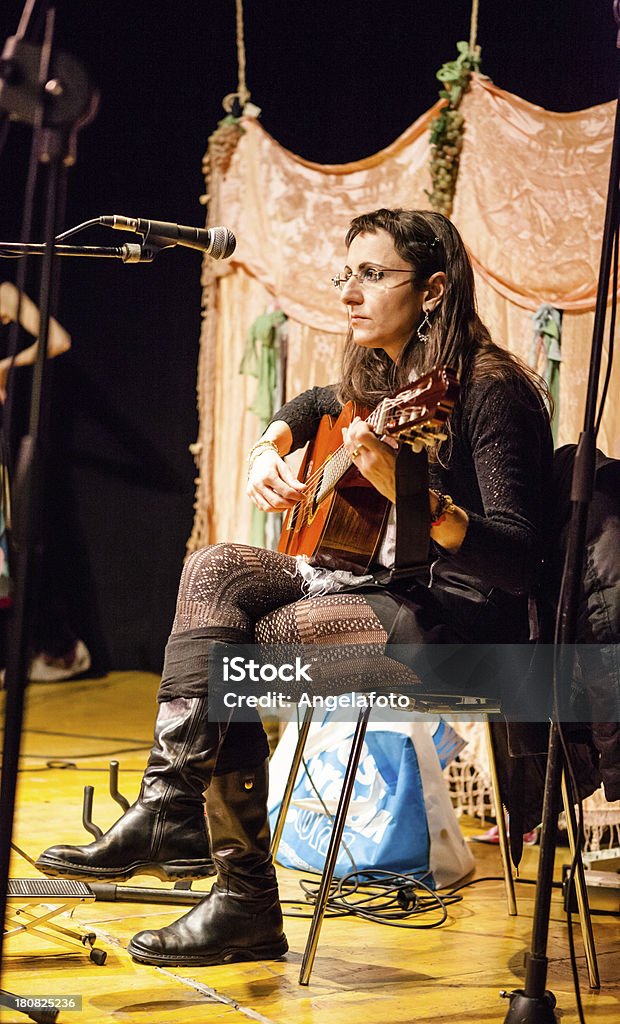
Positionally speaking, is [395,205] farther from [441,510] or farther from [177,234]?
[441,510]

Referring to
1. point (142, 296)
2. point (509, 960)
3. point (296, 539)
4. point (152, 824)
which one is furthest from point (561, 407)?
point (142, 296)

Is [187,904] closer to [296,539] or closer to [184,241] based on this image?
[296,539]

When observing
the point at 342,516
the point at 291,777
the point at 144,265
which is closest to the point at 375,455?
the point at 342,516

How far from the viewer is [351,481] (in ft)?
5.70

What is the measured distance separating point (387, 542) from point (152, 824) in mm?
573

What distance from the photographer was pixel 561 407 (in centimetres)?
287

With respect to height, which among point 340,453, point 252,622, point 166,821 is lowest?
point 166,821

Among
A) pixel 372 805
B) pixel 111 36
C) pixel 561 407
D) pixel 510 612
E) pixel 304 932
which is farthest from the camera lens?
pixel 111 36

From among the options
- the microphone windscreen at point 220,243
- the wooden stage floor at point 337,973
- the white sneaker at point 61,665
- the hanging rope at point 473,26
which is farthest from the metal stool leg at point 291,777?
the white sneaker at point 61,665

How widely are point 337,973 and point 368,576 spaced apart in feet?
2.05

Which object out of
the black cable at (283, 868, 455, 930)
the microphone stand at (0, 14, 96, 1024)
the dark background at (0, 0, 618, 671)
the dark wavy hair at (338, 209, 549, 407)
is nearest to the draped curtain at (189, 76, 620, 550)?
the dark background at (0, 0, 618, 671)

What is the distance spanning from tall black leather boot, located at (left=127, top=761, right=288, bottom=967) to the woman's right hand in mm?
447

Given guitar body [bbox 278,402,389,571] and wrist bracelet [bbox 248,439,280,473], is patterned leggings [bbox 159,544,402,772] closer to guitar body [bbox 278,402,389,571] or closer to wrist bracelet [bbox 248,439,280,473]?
guitar body [bbox 278,402,389,571]

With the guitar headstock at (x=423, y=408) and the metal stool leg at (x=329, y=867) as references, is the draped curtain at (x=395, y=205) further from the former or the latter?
the guitar headstock at (x=423, y=408)
